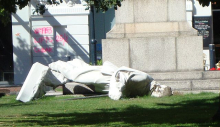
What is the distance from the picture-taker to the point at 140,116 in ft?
37.1

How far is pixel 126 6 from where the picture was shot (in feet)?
56.2

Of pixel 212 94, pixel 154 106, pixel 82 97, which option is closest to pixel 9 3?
pixel 154 106

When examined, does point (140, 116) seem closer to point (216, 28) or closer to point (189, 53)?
point (189, 53)

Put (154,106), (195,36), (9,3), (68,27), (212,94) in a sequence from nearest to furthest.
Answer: (9,3)
(154,106)
(212,94)
(195,36)
(68,27)

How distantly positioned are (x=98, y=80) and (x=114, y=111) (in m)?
3.04

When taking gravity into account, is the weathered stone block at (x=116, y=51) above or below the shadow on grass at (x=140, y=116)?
above

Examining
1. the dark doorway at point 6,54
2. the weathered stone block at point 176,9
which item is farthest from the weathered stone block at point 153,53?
the dark doorway at point 6,54

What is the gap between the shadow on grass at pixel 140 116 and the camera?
33.8ft

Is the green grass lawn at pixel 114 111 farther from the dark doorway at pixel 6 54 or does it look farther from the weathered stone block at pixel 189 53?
the dark doorway at pixel 6 54

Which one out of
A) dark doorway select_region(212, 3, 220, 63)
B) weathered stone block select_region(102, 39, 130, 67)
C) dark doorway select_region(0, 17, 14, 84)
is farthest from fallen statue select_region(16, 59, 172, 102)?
dark doorway select_region(212, 3, 220, 63)

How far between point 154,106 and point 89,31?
15845mm

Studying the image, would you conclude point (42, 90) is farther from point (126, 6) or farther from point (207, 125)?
point (207, 125)

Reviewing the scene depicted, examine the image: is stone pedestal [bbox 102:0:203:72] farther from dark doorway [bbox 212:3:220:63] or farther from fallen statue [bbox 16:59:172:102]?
dark doorway [bbox 212:3:220:63]

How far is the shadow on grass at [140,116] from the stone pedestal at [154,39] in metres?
3.09
